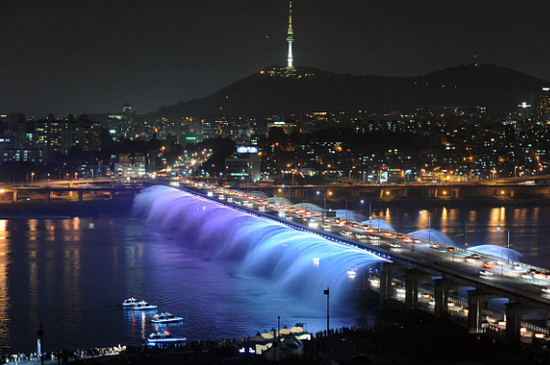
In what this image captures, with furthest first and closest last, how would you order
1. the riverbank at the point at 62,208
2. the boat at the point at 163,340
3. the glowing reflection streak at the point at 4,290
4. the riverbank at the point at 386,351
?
the riverbank at the point at 62,208 → the glowing reflection streak at the point at 4,290 → the boat at the point at 163,340 → the riverbank at the point at 386,351

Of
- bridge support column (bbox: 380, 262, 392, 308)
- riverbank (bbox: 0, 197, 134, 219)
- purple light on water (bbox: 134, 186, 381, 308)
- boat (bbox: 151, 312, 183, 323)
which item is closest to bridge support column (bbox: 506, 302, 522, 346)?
bridge support column (bbox: 380, 262, 392, 308)

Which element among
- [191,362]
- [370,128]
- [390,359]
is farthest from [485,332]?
[370,128]

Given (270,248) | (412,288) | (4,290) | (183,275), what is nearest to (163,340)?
(412,288)

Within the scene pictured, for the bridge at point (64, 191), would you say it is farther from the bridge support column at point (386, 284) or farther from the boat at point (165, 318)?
the bridge support column at point (386, 284)

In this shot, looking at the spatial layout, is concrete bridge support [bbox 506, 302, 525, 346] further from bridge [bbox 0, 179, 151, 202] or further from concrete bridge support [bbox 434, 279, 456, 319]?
bridge [bbox 0, 179, 151, 202]

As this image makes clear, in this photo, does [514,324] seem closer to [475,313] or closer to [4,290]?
[475,313]

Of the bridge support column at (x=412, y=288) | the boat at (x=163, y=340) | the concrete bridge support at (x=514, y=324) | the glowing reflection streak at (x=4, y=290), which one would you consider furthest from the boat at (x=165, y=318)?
the concrete bridge support at (x=514, y=324)

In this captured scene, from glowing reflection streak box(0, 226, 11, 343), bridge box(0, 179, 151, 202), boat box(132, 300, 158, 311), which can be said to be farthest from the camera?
bridge box(0, 179, 151, 202)
